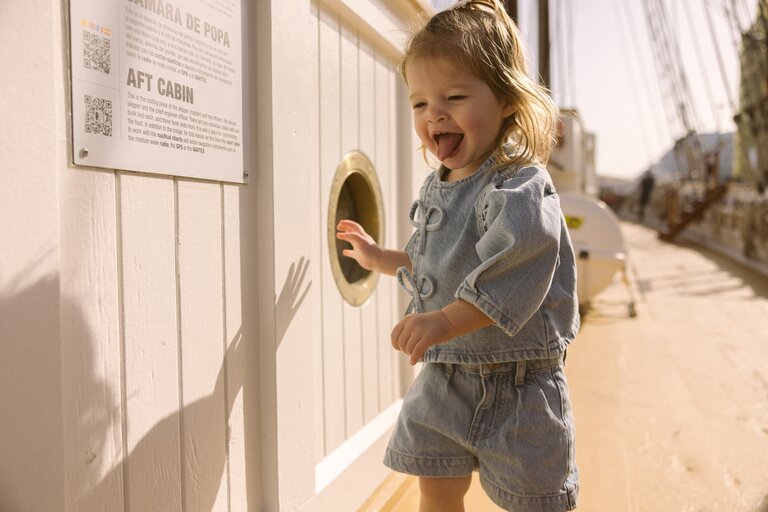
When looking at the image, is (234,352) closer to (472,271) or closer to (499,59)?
(472,271)

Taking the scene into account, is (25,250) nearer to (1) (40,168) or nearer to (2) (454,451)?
(1) (40,168)

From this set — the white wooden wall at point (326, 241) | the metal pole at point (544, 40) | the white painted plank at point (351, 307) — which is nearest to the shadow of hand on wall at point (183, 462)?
the white wooden wall at point (326, 241)

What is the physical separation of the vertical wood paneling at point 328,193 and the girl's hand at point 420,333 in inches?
25.1

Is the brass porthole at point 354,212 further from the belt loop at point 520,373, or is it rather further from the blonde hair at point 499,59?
the belt loop at point 520,373

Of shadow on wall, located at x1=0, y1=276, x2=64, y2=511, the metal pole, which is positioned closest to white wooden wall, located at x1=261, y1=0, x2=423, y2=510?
shadow on wall, located at x1=0, y1=276, x2=64, y2=511

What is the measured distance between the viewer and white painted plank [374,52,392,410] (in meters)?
1.81

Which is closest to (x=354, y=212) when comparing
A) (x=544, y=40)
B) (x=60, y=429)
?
(x=60, y=429)

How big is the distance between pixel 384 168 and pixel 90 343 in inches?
46.9

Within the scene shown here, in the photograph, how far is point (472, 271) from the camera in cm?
95

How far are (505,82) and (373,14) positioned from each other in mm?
794

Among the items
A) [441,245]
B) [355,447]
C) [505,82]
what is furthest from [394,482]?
[505,82]

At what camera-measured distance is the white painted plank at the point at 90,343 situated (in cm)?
75

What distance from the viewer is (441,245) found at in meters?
1.06

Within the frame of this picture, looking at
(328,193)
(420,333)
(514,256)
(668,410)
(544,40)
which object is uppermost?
(544,40)
